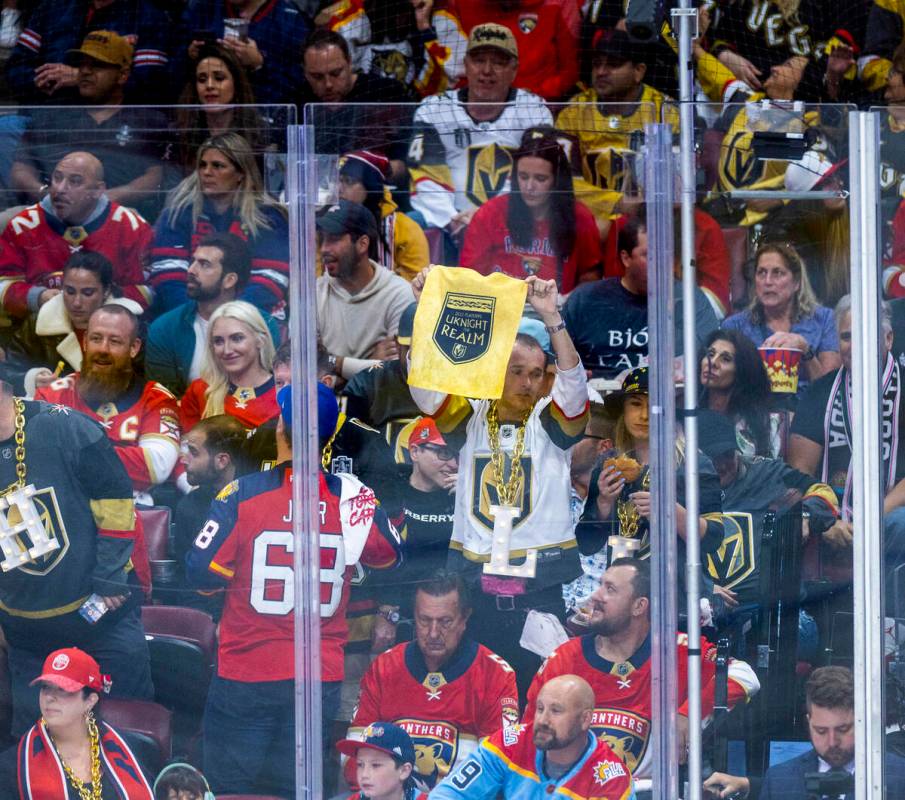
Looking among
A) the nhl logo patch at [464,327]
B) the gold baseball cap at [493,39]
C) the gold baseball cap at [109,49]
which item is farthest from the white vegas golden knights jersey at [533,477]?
the gold baseball cap at [109,49]

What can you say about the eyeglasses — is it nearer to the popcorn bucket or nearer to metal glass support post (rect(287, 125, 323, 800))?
metal glass support post (rect(287, 125, 323, 800))

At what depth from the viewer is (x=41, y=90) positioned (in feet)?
15.5

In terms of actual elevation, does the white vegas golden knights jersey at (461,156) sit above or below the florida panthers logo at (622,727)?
above

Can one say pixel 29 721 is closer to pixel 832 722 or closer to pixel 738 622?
pixel 738 622

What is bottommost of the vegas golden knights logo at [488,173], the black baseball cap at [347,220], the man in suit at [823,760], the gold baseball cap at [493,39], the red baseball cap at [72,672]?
the man in suit at [823,760]

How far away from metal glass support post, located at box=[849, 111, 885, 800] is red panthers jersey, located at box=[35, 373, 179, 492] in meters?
1.64

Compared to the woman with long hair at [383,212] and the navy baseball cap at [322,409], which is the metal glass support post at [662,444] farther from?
the navy baseball cap at [322,409]

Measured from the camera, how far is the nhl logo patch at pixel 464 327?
328 centimetres

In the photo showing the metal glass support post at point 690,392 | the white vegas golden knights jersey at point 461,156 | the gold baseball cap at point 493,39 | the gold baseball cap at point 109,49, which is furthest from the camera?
the gold baseball cap at point 109,49

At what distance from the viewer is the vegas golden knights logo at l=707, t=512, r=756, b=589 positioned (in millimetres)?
3307

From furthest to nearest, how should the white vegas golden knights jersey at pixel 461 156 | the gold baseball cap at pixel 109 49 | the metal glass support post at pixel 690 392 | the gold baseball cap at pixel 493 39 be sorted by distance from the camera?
the gold baseball cap at pixel 109 49
the gold baseball cap at pixel 493 39
the white vegas golden knights jersey at pixel 461 156
the metal glass support post at pixel 690 392

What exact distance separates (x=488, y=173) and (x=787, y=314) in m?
0.80

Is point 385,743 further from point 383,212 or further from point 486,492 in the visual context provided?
point 383,212

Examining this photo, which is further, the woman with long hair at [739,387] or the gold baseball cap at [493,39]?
the gold baseball cap at [493,39]
